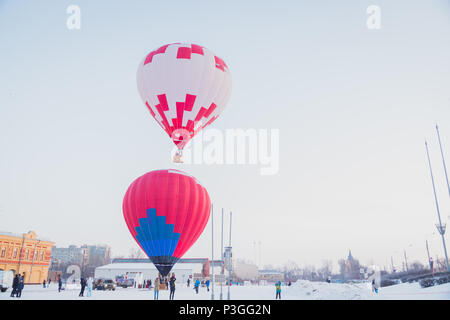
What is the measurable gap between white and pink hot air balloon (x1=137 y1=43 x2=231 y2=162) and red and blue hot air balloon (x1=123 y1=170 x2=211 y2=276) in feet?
8.48

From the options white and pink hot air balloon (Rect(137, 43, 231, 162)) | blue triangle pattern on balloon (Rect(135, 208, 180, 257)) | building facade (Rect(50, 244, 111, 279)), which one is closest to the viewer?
blue triangle pattern on balloon (Rect(135, 208, 180, 257))

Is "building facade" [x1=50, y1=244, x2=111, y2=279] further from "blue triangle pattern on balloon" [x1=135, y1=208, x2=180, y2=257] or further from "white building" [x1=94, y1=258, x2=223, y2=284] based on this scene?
"blue triangle pattern on balloon" [x1=135, y1=208, x2=180, y2=257]

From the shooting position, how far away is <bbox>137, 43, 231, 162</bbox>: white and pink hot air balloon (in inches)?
938

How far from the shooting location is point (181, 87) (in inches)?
935

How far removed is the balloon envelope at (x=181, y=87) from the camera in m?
23.8

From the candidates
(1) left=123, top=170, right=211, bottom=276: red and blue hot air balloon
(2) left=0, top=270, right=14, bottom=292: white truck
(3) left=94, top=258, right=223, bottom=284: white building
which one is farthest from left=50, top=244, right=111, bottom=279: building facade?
(1) left=123, top=170, right=211, bottom=276: red and blue hot air balloon

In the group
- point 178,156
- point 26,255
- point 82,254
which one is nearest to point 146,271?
point 26,255

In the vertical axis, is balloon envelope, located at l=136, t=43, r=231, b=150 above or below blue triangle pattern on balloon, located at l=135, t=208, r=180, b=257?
above

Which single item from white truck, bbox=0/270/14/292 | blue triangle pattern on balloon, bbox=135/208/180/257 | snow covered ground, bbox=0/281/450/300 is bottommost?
snow covered ground, bbox=0/281/450/300

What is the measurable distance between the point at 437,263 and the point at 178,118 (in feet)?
413

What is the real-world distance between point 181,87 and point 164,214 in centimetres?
866

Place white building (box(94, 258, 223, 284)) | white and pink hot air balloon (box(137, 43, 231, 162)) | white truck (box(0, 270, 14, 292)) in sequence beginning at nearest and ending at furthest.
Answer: white and pink hot air balloon (box(137, 43, 231, 162)), white truck (box(0, 270, 14, 292)), white building (box(94, 258, 223, 284))
